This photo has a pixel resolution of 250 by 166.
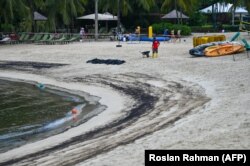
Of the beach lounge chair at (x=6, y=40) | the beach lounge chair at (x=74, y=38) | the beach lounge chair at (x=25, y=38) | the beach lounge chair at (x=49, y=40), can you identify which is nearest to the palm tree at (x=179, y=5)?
the beach lounge chair at (x=74, y=38)

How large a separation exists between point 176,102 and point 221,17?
5461 cm

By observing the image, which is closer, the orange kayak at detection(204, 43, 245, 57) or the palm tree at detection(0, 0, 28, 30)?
the orange kayak at detection(204, 43, 245, 57)

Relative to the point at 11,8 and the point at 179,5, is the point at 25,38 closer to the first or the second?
the point at 11,8

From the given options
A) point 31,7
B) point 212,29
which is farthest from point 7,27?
point 212,29

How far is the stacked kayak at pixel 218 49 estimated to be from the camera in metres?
29.6

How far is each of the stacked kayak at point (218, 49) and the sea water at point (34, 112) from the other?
10134mm

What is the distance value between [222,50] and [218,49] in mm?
274

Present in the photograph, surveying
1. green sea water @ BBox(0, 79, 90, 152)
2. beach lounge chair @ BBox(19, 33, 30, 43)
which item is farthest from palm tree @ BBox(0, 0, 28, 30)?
green sea water @ BBox(0, 79, 90, 152)

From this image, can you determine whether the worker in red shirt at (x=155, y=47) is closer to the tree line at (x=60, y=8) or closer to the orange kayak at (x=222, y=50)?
the orange kayak at (x=222, y=50)

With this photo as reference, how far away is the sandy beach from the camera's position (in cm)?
1138

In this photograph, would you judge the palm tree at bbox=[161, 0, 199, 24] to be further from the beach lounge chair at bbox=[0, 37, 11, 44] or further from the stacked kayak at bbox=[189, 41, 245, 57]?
the stacked kayak at bbox=[189, 41, 245, 57]

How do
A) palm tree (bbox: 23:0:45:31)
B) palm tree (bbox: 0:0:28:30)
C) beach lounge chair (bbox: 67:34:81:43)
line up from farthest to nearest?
palm tree (bbox: 23:0:45:31), palm tree (bbox: 0:0:28:30), beach lounge chair (bbox: 67:34:81:43)

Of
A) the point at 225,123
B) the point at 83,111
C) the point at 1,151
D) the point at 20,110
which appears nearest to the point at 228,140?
the point at 225,123

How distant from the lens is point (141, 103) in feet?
62.0
